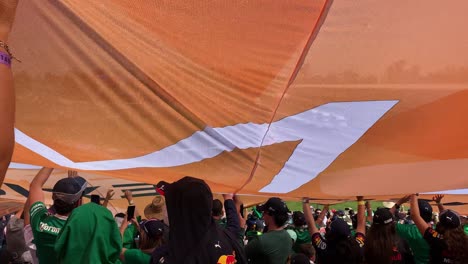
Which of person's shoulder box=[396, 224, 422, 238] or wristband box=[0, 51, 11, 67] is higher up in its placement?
wristband box=[0, 51, 11, 67]

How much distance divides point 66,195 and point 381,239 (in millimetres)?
2624

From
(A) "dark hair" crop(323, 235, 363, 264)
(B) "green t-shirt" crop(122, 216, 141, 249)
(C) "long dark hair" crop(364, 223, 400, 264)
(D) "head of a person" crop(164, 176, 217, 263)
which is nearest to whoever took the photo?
(D) "head of a person" crop(164, 176, 217, 263)

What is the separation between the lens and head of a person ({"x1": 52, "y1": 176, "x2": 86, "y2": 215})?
286 cm

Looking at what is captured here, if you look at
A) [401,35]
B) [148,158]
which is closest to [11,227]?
[148,158]

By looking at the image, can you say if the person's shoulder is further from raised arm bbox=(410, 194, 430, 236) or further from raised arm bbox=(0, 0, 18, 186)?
raised arm bbox=(0, 0, 18, 186)

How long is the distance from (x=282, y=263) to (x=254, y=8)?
6.56 ft

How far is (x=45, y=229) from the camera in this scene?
9.06 feet

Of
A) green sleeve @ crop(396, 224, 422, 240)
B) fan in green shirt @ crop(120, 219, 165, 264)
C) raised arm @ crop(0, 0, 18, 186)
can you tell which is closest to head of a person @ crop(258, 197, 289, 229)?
fan in green shirt @ crop(120, 219, 165, 264)

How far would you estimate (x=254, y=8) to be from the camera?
6.96 feet

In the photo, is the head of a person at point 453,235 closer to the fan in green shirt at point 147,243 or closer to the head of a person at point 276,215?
the head of a person at point 276,215

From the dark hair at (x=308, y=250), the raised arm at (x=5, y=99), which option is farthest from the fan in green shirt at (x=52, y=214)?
the dark hair at (x=308, y=250)

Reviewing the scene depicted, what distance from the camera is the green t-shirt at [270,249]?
10.5 ft

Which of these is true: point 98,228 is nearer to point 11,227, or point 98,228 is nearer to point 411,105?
point 411,105

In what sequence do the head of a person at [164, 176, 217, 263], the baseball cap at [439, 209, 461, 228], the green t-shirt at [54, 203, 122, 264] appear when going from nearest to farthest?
the head of a person at [164, 176, 217, 263], the green t-shirt at [54, 203, 122, 264], the baseball cap at [439, 209, 461, 228]
